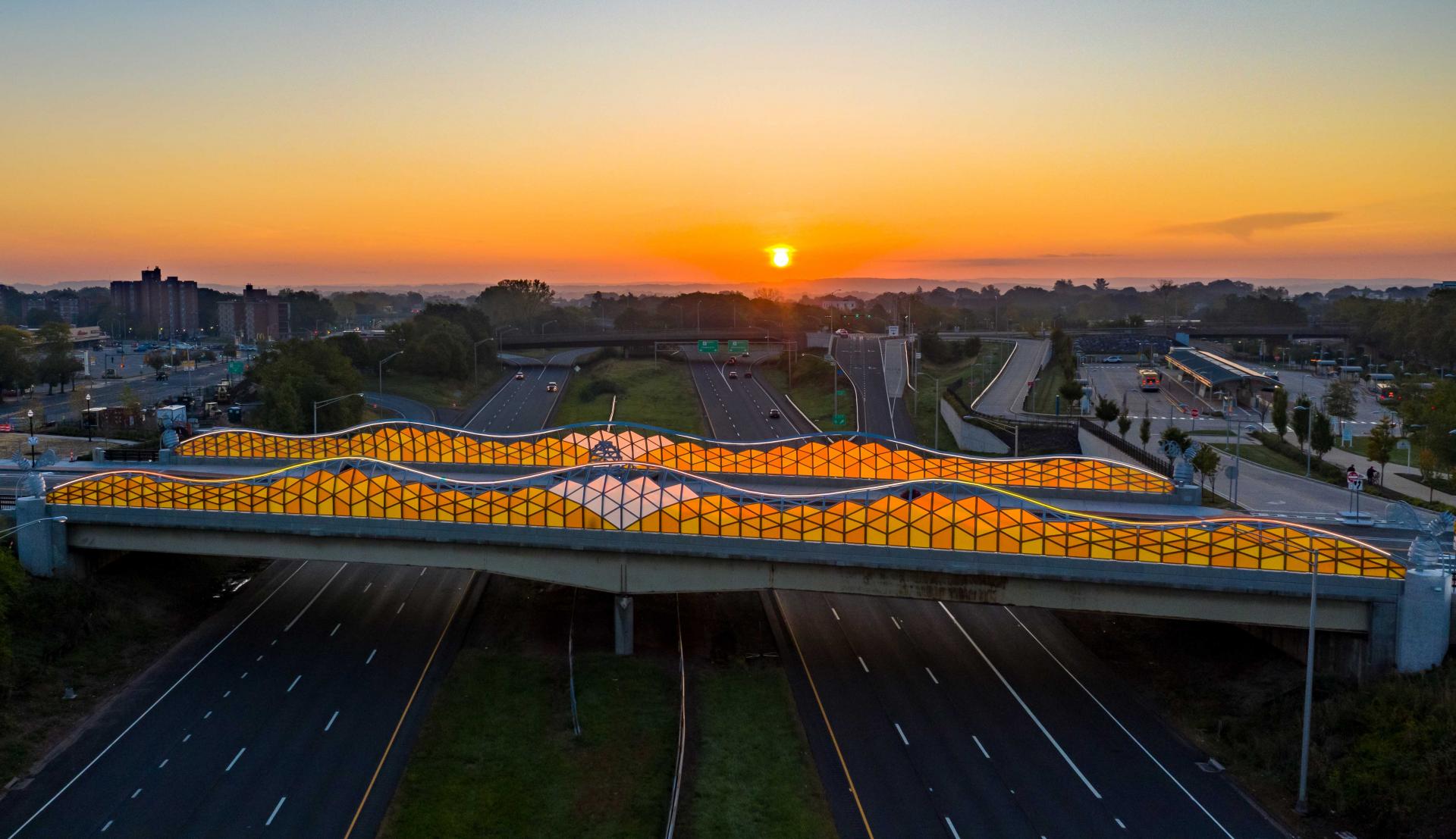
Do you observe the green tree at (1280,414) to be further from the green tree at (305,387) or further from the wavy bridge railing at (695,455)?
the green tree at (305,387)

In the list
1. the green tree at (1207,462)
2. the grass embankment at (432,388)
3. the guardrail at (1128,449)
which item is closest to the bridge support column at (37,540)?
the green tree at (1207,462)

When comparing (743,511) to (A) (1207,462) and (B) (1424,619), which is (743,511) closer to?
(B) (1424,619)

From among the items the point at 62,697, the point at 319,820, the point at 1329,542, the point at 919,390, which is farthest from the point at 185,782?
the point at 919,390

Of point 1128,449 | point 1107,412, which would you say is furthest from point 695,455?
point 1107,412

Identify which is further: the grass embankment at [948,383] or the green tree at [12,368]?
the green tree at [12,368]

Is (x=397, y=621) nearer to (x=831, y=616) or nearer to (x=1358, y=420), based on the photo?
(x=831, y=616)
